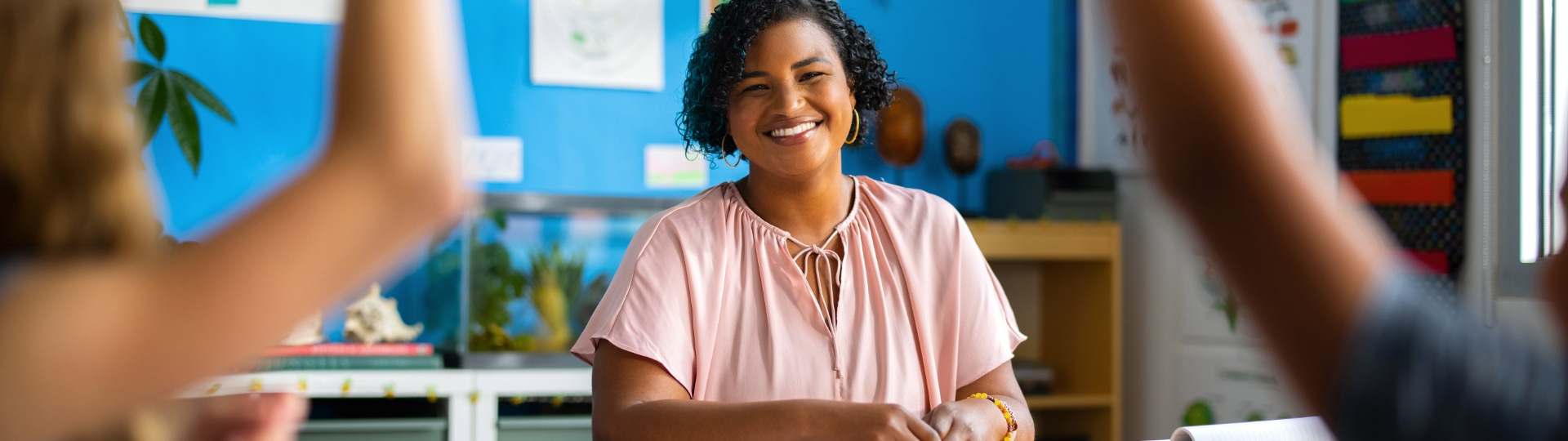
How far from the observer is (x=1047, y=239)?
12.8 ft

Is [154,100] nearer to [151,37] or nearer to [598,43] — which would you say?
[151,37]

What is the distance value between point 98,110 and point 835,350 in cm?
113

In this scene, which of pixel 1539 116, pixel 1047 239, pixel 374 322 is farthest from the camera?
pixel 1047 239

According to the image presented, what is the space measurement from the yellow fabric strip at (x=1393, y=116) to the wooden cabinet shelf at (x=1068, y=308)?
0.89 meters

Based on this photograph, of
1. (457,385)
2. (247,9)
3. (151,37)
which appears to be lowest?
(457,385)

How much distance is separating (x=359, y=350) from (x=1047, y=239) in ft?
7.09

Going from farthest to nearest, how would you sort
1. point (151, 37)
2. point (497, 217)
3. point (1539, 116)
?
point (497, 217) → point (151, 37) → point (1539, 116)

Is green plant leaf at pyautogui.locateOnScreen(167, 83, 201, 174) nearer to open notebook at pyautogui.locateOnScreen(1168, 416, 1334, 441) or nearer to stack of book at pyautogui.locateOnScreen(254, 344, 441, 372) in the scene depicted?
stack of book at pyautogui.locateOnScreen(254, 344, 441, 372)

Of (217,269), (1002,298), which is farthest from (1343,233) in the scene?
(1002,298)

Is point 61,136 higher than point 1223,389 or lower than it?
higher

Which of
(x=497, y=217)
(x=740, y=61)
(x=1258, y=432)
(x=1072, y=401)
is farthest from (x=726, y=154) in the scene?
(x=1072, y=401)

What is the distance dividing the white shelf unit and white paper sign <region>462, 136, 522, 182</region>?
735 mm

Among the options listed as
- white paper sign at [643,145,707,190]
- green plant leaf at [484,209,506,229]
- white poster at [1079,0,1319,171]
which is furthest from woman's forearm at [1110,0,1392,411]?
white paper sign at [643,145,707,190]

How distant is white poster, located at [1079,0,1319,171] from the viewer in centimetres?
344
